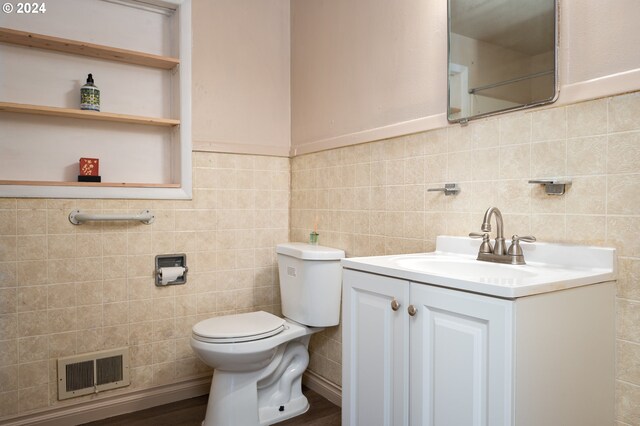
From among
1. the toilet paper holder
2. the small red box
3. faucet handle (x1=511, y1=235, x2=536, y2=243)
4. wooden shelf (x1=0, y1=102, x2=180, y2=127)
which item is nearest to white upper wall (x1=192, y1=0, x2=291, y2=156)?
wooden shelf (x1=0, y1=102, x2=180, y2=127)

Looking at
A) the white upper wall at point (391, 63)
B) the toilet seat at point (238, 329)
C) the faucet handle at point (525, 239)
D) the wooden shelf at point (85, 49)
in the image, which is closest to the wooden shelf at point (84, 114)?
the wooden shelf at point (85, 49)

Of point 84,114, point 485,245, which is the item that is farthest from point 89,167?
point 485,245

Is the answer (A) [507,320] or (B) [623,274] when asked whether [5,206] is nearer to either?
(A) [507,320]

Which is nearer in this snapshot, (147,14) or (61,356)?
(61,356)

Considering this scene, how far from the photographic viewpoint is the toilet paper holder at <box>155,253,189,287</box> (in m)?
2.31

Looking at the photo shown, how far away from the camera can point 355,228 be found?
2.22 m

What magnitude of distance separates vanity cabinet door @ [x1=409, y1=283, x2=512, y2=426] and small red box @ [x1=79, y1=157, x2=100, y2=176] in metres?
1.70

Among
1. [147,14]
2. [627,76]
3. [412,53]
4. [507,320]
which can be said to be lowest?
[507,320]

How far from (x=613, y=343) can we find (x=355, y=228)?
1216mm

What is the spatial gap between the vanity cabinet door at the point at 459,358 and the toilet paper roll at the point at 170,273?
149 cm

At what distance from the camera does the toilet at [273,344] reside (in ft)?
6.33

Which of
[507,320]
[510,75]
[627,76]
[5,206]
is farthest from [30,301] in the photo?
[627,76]

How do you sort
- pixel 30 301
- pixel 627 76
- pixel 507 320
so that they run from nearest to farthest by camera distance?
pixel 507 320 → pixel 627 76 → pixel 30 301

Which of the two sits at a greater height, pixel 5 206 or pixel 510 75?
pixel 510 75
